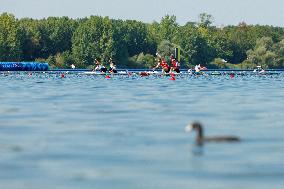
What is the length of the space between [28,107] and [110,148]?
71.0ft

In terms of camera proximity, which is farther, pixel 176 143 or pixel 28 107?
pixel 28 107

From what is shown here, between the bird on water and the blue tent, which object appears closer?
the bird on water

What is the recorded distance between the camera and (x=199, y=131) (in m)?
30.0

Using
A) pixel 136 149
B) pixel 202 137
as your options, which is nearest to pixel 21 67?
pixel 202 137

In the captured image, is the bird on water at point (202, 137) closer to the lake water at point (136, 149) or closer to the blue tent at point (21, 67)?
the lake water at point (136, 149)

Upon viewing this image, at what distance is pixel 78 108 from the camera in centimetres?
4959

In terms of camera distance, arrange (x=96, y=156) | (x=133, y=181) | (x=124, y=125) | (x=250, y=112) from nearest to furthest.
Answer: (x=133, y=181) < (x=96, y=156) < (x=124, y=125) < (x=250, y=112)

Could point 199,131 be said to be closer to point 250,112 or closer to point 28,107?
point 250,112

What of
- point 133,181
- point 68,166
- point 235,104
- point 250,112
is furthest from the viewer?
point 235,104

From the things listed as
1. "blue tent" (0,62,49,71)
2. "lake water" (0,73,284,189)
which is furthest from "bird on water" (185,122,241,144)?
"blue tent" (0,62,49,71)

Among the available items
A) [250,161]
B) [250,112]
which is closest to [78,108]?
[250,112]

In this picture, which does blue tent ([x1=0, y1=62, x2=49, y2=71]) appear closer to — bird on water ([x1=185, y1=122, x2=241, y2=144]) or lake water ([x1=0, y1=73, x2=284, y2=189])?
lake water ([x1=0, y1=73, x2=284, y2=189])

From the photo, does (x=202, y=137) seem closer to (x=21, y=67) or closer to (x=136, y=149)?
(x=136, y=149)

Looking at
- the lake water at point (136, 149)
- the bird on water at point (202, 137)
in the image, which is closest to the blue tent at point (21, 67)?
the lake water at point (136, 149)
